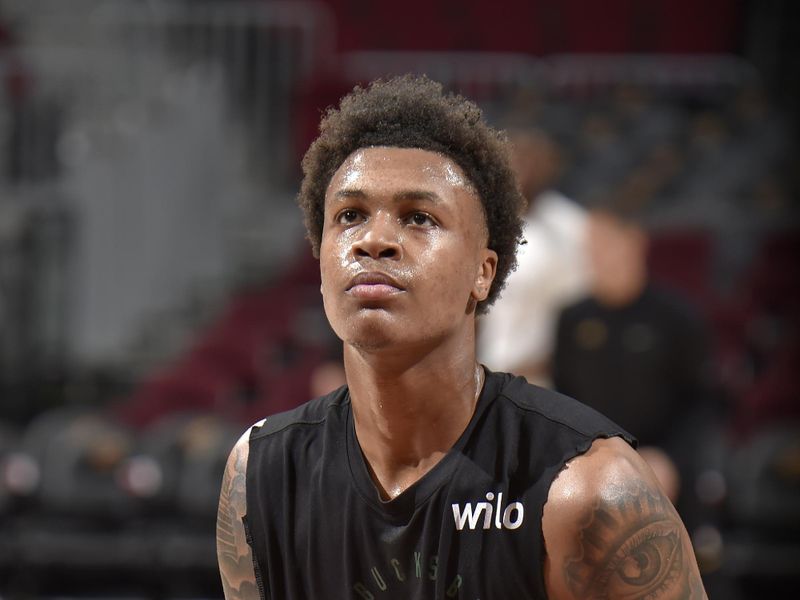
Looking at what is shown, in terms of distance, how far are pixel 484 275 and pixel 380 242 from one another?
30 cm

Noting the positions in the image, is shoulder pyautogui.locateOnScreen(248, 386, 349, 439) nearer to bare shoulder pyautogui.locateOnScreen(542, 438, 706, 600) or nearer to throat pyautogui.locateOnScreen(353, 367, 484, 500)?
throat pyautogui.locateOnScreen(353, 367, 484, 500)

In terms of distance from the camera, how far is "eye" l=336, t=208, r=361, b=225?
221cm

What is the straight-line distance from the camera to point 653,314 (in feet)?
15.5

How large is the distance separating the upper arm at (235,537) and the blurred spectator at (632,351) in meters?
2.46

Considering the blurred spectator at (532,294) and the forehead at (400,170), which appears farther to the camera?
the blurred spectator at (532,294)

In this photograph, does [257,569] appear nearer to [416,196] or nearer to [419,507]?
[419,507]

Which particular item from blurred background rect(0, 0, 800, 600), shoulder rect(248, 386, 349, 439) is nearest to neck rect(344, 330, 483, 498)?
shoulder rect(248, 386, 349, 439)

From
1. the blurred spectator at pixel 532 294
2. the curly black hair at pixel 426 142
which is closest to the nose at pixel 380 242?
the curly black hair at pixel 426 142

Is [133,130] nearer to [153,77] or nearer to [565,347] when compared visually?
[153,77]

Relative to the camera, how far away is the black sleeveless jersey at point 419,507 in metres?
2.08

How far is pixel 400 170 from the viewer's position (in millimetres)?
2182

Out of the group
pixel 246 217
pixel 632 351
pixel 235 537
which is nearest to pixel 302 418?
pixel 235 537

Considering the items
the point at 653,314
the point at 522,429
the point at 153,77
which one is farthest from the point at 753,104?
the point at 522,429

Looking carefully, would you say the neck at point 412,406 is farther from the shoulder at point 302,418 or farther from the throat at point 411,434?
the shoulder at point 302,418
